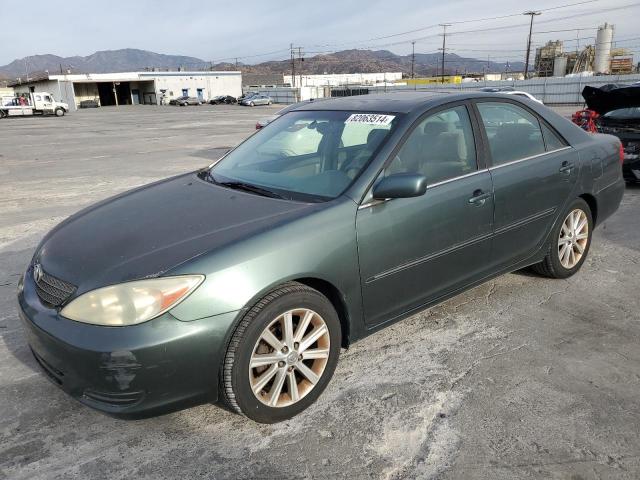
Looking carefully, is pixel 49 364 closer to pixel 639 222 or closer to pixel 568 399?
pixel 568 399

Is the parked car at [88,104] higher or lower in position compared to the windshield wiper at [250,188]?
lower

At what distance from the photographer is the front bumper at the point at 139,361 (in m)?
2.23

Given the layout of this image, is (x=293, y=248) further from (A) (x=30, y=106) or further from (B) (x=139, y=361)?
(A) (x=30, y=106)

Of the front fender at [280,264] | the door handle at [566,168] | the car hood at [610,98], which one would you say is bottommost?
the front fender at [280,264]

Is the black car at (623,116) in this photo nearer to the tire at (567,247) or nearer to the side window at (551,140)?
the tire at (567,247)

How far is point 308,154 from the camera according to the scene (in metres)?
3.58

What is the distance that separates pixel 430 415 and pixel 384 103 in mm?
2007

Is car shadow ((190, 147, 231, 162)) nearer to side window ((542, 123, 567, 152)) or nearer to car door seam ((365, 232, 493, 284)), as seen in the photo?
side window ((542, 123, 567, 152))

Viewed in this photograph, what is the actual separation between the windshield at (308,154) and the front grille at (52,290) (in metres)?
1.24

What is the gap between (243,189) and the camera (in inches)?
129

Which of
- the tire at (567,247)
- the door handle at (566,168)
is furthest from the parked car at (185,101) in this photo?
the door handle at (566,168)

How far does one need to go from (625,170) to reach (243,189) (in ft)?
22.2

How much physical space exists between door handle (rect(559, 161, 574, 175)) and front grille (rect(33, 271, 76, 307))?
353 cm

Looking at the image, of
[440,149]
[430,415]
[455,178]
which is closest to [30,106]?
[440,149]
